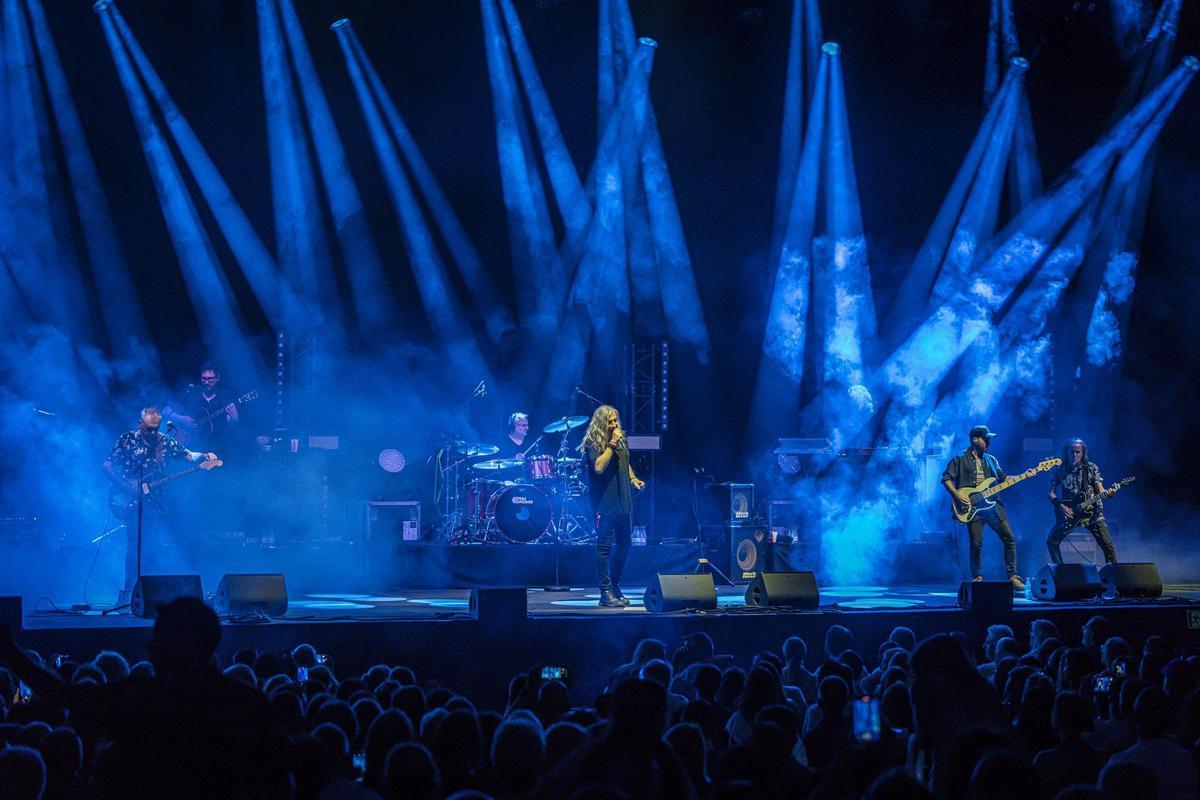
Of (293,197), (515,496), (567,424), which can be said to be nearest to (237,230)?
(293,197)

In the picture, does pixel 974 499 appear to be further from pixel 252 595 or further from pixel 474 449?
pixel 252 595

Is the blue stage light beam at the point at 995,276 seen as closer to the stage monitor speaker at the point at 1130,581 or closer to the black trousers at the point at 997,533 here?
the black trousers at the point at 997,533

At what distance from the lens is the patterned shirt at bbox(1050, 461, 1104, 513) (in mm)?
13219

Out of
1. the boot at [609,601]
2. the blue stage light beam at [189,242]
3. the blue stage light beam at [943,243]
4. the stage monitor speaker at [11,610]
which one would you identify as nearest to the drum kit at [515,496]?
the boot at [609,601]

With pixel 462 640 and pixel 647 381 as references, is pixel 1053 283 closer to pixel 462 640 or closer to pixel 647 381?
pixel 647 381

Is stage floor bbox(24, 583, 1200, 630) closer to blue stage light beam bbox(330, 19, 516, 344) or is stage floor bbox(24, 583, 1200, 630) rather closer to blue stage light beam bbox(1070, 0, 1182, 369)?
blue stage light beam bbox(1070, 0, 1182, 369)

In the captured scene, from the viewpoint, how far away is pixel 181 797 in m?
2.95

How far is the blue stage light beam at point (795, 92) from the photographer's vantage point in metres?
16.7

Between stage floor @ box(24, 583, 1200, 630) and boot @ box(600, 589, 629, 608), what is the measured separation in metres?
0.09

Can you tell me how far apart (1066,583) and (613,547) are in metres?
4.33

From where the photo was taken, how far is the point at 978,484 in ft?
42.7

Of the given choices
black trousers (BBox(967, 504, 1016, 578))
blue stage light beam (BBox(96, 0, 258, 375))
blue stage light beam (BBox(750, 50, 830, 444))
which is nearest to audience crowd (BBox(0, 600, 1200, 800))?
black trousers (BBox(967, 504, 1016, 578))

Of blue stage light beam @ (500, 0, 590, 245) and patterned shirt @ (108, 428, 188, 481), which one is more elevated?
blue stage light beam @ (500, 0, 590, 245)

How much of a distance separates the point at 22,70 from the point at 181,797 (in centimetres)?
1329
